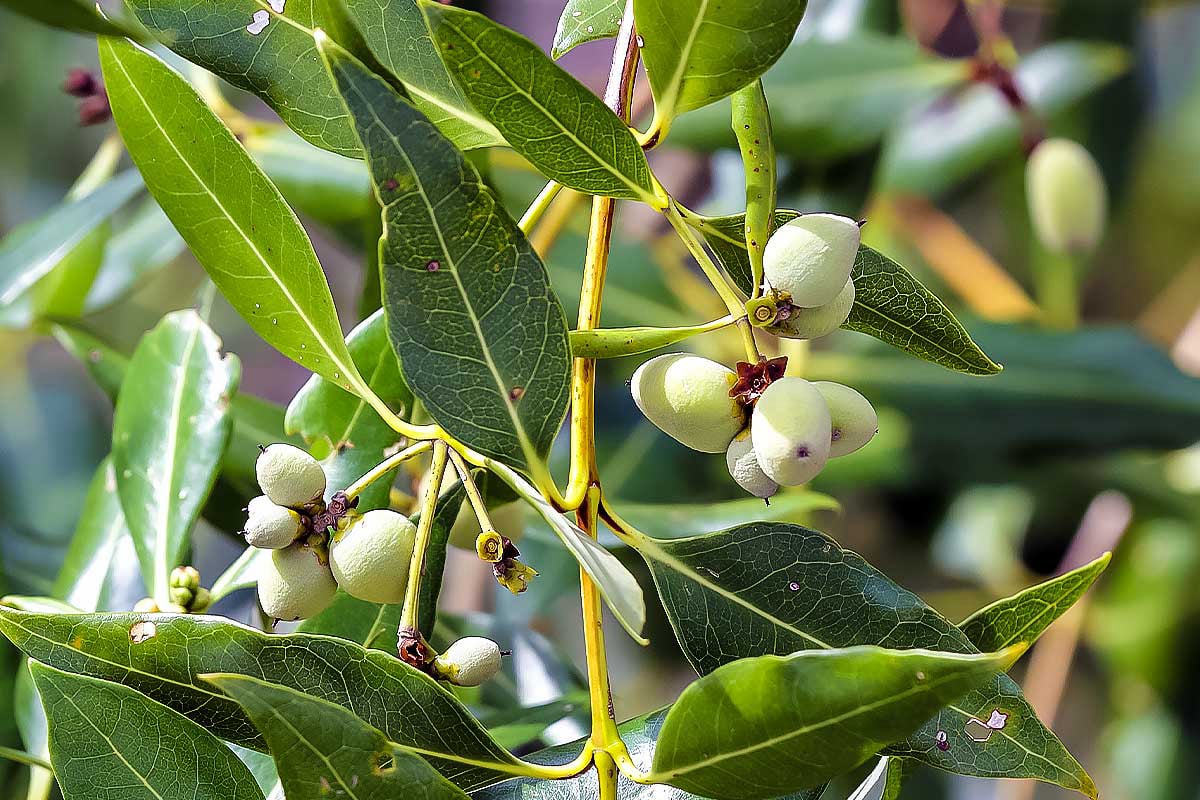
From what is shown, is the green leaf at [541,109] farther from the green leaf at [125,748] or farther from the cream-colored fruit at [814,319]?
the green leaf at [125,748]

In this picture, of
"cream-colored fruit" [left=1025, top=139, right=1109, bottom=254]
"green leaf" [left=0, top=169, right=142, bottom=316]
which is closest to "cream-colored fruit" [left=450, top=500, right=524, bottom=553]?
"green leaf" [left=0, top=169, right=142, bottom=316]

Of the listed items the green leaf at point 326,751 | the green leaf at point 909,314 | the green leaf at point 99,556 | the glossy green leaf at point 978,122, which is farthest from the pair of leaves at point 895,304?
the glossy green leaf at point 978,122

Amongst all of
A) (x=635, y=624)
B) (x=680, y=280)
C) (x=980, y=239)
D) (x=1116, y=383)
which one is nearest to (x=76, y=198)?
(x=680, y=280)

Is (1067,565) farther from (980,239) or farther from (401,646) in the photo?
(401,646)

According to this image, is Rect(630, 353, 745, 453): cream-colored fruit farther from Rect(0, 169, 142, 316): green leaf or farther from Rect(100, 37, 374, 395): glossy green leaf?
Rect(0, 169, 142, 316): green leaf

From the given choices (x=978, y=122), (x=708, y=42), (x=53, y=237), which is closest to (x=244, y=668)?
(x=708, y=42)

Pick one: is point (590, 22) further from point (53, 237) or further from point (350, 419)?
point (53, 237)
